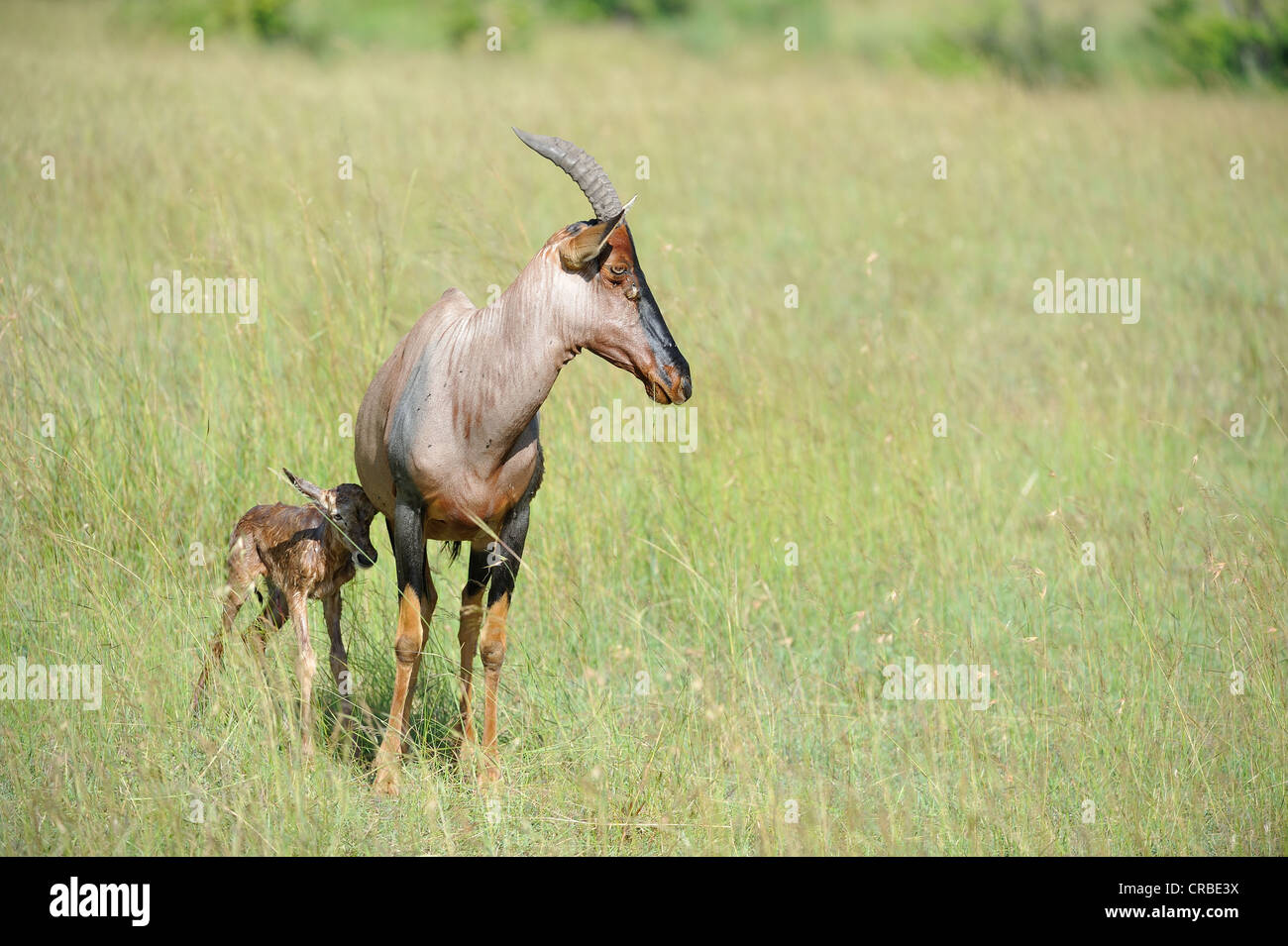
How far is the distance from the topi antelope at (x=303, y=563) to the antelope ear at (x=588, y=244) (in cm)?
137

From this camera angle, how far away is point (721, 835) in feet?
15.9

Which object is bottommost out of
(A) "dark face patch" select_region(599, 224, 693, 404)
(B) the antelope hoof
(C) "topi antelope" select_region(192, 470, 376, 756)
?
(B) the antelope hoof

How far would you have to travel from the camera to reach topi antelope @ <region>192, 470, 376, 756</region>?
5.05 meters

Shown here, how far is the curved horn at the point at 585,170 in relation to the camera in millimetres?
4242

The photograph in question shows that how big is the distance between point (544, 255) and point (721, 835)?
2168 millimetres

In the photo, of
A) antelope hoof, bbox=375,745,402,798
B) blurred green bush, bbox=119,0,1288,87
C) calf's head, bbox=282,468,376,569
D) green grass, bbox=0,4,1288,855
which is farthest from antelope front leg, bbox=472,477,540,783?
blurred green bush, bbox=119,0,1288,87

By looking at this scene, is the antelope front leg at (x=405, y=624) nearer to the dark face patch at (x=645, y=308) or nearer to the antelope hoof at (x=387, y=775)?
the antelope hoof at (x=387, y=775)

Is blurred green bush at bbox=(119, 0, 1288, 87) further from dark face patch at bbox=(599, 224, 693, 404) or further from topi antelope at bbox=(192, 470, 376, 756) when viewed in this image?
dark face patch at bbox=(599, 224, 693, 404)

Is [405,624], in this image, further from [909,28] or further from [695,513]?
[909,28]

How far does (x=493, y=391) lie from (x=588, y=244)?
1.93 feet

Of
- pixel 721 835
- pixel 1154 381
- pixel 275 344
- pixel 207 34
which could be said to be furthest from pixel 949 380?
pixel 207 34

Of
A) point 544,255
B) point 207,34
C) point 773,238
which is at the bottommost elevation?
point 544,255

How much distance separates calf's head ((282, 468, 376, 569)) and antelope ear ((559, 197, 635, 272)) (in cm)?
136

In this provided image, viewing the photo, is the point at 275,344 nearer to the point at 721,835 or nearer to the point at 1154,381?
the point at 721,835
